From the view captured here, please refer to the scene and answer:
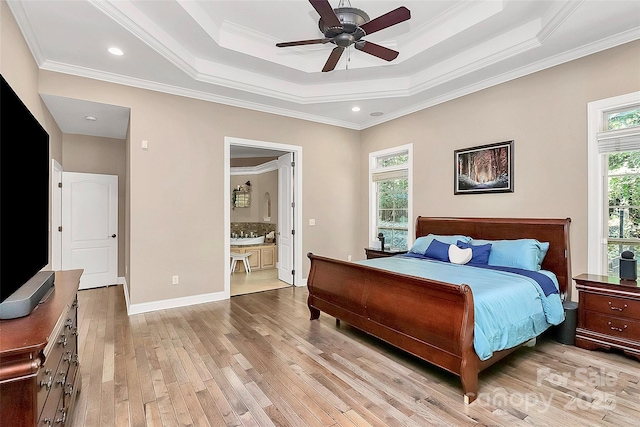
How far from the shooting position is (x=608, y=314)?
2.92 m

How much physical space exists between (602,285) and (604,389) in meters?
0.99

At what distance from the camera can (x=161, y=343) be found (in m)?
3.24

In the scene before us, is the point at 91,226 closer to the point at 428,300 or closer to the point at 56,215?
the point at 56,215

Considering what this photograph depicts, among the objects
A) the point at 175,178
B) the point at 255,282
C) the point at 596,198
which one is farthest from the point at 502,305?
the point at 255,282

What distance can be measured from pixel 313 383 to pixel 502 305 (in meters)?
1.62

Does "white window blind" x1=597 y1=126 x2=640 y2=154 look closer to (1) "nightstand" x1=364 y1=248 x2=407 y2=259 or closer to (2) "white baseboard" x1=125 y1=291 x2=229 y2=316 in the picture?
(1) "nightstand" x1=364 y1=248 x2=407 y2=259

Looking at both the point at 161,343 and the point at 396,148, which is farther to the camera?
the point at 396,148

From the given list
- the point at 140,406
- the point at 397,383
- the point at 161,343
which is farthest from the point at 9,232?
the point at 397,383

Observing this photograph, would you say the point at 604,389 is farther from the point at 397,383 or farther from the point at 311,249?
the point at 311,249

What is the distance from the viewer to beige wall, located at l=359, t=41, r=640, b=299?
10.9 ft

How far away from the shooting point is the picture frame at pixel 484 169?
Result: 13.2 feet

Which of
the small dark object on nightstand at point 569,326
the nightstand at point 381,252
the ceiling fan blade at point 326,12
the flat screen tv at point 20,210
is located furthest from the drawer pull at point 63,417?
the nightstand at point 381,252

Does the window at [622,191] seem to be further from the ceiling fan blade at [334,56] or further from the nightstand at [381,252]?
the ceiling fan blade at [334,56]

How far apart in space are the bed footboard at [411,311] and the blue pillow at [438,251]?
137cm
